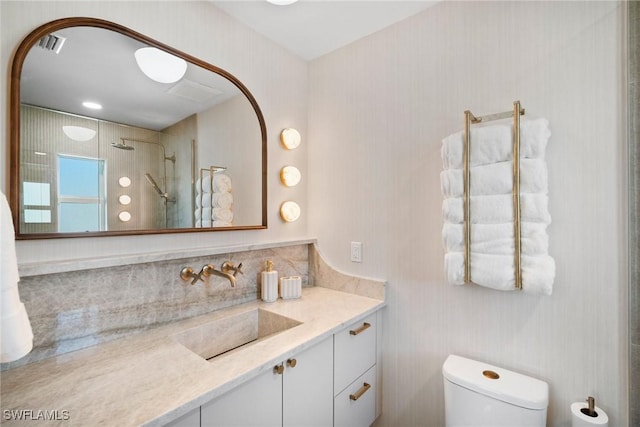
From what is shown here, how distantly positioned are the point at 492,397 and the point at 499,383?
0.07 meters

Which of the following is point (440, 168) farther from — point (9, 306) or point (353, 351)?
point (9, 306)

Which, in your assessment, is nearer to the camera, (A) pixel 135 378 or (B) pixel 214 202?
(A) pixel 135 378

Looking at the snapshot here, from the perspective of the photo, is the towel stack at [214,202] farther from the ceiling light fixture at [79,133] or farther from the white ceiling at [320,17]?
the white ceiling at [320,17]

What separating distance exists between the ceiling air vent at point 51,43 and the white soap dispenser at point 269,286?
126 centimetres

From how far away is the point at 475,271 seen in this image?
121cm

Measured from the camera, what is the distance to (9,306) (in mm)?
569

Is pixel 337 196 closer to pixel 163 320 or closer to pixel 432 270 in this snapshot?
pixel 432 270

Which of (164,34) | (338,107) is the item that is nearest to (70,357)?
(164,34)

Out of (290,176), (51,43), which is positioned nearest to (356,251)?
(290,176)

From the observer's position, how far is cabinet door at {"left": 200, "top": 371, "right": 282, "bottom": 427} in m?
0.86

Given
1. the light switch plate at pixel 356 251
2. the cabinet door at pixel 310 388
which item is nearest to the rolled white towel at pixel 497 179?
the light switch plate at pixel 356 251

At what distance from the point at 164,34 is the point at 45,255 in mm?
1023

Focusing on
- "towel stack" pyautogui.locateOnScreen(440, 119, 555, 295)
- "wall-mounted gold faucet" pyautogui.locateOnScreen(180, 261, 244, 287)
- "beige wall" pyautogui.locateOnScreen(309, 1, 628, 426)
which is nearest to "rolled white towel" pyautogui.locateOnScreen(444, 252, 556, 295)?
"towel stack" pyautogui.locateOnScreen(440, 119, 555, 295)

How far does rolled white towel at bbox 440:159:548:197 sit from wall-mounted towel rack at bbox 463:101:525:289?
0.06ft
